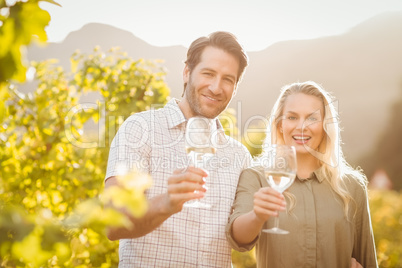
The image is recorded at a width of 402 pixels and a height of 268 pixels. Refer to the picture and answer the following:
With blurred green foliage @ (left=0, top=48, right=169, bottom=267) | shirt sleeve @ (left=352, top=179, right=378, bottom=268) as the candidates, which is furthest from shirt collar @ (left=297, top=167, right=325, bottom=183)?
blurred green foliage @ (left=0, top=48, right=169, bottom=267)

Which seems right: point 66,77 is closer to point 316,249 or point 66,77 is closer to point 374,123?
point 316,249

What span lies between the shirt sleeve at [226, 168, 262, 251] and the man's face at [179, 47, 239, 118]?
0.55m

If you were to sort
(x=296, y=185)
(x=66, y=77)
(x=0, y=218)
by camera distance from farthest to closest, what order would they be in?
(x=66, y=77) → (x=296, y=185) → (x=0, y=218)

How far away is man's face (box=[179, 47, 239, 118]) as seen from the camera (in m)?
3.10

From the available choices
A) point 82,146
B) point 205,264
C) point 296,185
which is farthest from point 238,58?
point 82,146

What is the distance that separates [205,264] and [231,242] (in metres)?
0.26

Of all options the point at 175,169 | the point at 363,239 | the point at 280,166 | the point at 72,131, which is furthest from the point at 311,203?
the point at 72,131

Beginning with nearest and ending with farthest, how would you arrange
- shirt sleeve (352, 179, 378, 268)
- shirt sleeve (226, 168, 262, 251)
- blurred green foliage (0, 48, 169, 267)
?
shirt sleeve (226, 168, 262, 251) < shirt sleeve (352, 179, 378, 268) < blurred green foliage (0, 48, 169, 267)

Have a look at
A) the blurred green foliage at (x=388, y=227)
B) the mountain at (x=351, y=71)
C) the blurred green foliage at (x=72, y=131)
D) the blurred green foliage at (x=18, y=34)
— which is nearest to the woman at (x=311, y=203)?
the blurred green foliage at (x=18, y=34)

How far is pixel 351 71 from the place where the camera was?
47.3ft

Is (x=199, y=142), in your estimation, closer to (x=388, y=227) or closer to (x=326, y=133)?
(x=326, y=133)

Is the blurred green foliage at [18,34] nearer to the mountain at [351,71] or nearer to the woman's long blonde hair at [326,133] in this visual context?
the woman's long blonde hair at [326,133]

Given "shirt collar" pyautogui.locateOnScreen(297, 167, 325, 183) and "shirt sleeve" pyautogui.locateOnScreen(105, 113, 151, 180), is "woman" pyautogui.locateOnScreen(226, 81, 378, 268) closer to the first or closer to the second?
"shirt collar" pyautogui.locateOnScreen(297, 167, 325, 183)

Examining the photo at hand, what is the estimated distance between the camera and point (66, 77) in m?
5.30
